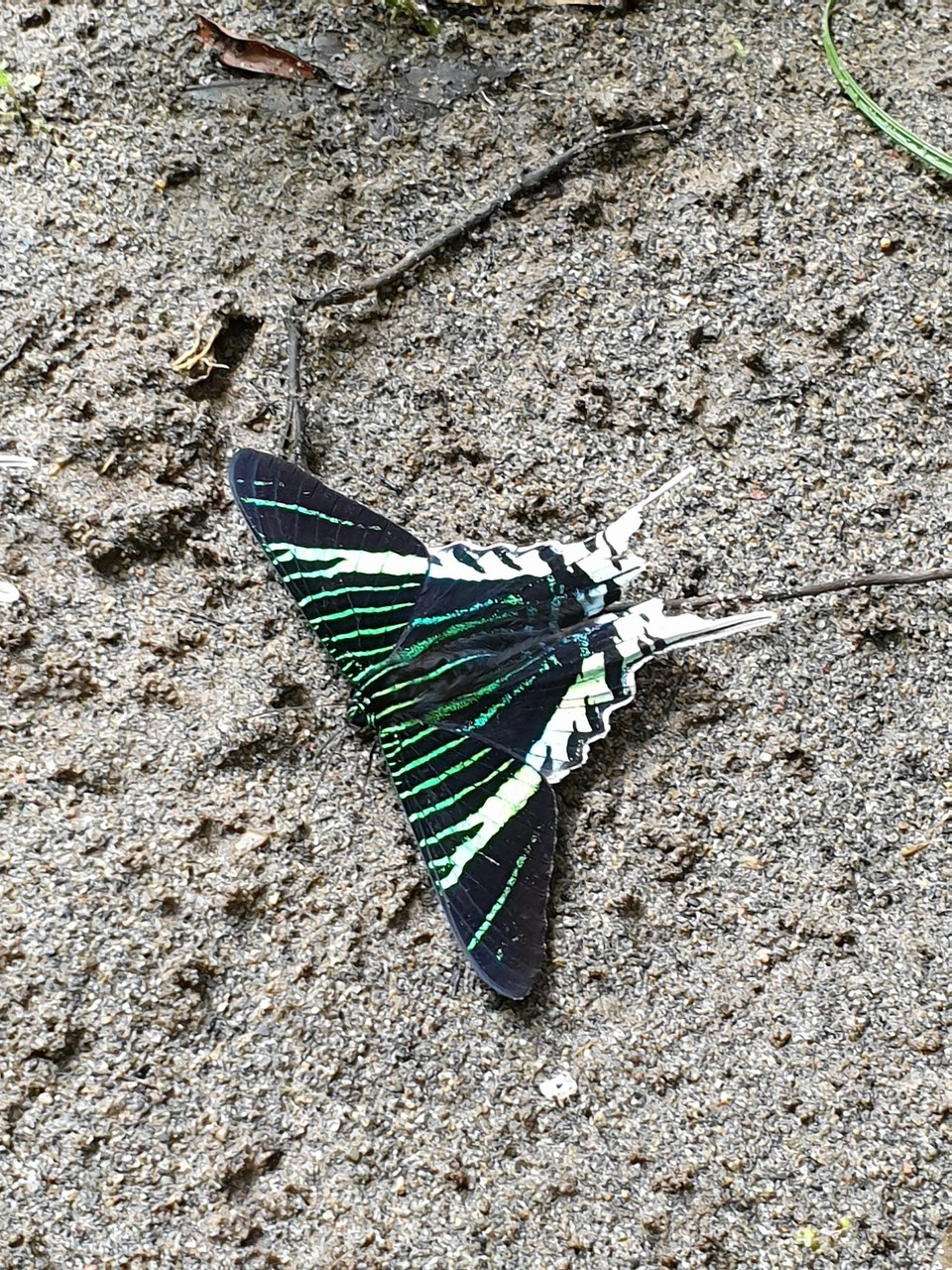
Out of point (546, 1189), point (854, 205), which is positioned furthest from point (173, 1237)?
point (854, 205)

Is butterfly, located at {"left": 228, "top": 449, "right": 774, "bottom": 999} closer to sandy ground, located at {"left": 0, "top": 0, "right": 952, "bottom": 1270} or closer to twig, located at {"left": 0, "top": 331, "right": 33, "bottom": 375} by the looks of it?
sandy ground, located at {"left": 0, "top": 0, "right": 952, "bottom": 1270}

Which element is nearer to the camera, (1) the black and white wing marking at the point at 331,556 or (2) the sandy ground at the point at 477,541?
(2) the sandy ground at the point at 477,541

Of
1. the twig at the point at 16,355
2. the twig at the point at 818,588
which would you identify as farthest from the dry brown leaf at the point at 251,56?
the twig at the point at 818,588

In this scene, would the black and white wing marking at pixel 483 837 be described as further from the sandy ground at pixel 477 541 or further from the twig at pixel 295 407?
the twig at pixel 295 407

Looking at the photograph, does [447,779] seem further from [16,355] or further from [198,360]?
[16,355]

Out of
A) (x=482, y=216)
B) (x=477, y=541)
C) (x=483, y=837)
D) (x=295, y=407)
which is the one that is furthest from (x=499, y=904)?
(x=482, y=216)

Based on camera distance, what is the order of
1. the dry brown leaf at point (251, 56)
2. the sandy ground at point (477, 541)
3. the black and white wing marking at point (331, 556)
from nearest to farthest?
the sandy ground at point (477, 541)
the black and white wing marking at point (331, 556)
the dry brown leaf at point (251, 56)

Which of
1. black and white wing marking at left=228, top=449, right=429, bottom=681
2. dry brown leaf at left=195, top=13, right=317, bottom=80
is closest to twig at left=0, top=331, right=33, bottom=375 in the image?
black and white wing marking at left=228, top=449, right=429, bottom=681
